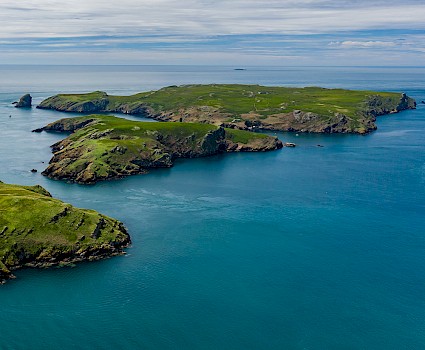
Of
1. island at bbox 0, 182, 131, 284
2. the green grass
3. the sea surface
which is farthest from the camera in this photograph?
the green grass

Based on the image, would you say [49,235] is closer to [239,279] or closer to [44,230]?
[44,230]

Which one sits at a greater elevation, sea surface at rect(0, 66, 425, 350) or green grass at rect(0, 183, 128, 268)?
green grass at rect(0, 183, 128, 268)

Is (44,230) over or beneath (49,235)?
over

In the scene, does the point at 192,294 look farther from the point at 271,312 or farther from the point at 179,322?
the point at 271,312

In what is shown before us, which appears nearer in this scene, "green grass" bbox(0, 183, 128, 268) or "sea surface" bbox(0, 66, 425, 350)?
"sea surface" bbox(0, 66, 425, 350)

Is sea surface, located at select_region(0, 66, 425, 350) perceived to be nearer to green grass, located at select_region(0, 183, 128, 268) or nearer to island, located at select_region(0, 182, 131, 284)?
island, located at select_region(0, 182, 131, 284)

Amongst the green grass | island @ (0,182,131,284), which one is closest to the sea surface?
island @ (0,182,131,284)

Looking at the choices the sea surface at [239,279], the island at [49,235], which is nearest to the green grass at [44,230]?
the island at [49,235]

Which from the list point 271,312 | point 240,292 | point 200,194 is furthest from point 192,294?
point 200,194

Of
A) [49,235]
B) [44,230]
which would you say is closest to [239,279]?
[49,235]
